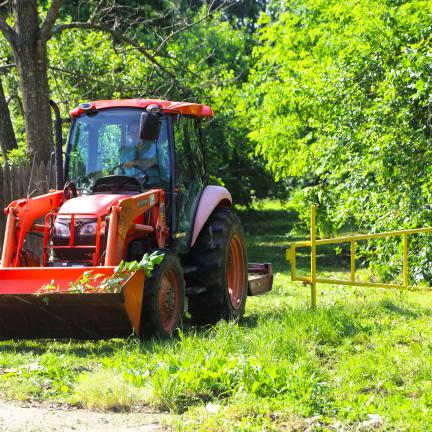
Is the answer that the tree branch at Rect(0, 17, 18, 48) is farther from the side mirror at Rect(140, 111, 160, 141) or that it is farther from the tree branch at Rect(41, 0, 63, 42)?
the side mirror at Rect(140, 111, 160, 141)

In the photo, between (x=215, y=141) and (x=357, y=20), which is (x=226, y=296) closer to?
(x=357, y=20)

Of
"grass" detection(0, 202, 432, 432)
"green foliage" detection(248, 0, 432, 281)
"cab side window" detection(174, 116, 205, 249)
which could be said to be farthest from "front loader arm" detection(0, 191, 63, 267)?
"green foliage" detection(248, 0, 432, 281)

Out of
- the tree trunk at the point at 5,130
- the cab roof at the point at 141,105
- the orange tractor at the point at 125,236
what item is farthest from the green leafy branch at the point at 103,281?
the tree trunk at the point at 5,130

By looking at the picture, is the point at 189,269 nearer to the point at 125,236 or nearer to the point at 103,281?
the point at 125,236

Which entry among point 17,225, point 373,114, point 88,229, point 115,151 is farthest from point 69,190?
point 373,114

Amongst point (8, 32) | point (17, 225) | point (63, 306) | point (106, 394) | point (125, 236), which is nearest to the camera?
point (106, 394)

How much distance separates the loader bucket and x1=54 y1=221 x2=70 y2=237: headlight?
697mm

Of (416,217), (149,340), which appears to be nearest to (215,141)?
(416,217)

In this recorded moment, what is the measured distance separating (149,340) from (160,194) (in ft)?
5.58

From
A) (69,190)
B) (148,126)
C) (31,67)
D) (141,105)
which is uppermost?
(31,67)

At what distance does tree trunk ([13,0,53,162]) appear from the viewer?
47.1ft

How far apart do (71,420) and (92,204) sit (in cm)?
330

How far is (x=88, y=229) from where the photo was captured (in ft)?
29.6

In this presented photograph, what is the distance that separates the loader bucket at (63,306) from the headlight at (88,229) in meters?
0.68
